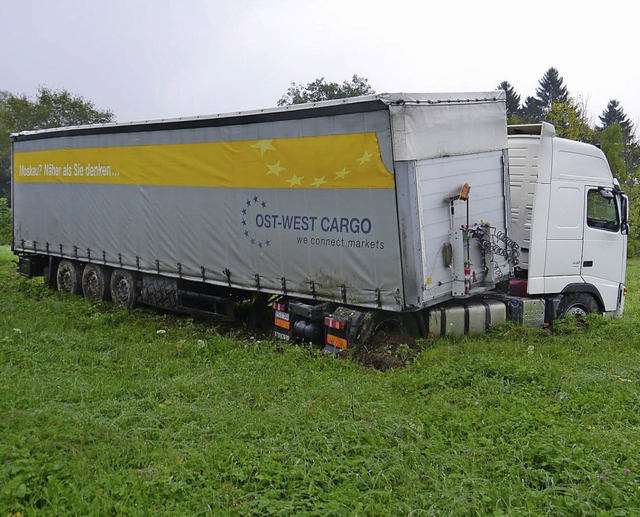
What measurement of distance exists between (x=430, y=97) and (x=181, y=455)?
5493mm

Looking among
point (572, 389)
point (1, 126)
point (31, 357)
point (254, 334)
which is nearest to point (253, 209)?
point (254, 334)

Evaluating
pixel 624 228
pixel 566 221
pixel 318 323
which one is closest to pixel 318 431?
pixel 318 323

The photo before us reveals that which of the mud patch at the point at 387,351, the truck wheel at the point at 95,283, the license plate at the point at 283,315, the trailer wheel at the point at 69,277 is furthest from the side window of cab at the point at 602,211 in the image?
the trailer wheel at the point at 69,277

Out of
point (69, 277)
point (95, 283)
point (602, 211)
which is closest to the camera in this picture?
point (602, 211)

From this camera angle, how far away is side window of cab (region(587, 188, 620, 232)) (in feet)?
33.5

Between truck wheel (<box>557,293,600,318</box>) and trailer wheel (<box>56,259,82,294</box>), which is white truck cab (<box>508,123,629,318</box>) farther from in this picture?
trailer wheel (<box>56,259,82,294</box>)

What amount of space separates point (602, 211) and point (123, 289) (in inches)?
351

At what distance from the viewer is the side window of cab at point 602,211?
10.2 meters

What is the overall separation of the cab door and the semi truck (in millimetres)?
26

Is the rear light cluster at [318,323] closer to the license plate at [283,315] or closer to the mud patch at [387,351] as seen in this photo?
the license plate at [283,315]

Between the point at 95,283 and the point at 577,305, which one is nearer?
the point at 577,305

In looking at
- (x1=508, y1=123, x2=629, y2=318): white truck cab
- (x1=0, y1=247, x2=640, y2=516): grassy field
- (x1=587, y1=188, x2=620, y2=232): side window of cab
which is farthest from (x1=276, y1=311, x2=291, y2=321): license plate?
(x1=587, y1=188, x2=620, y2=232): side window of cab

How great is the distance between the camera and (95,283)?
13.8 m

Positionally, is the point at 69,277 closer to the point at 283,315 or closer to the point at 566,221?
the point at 283,315
